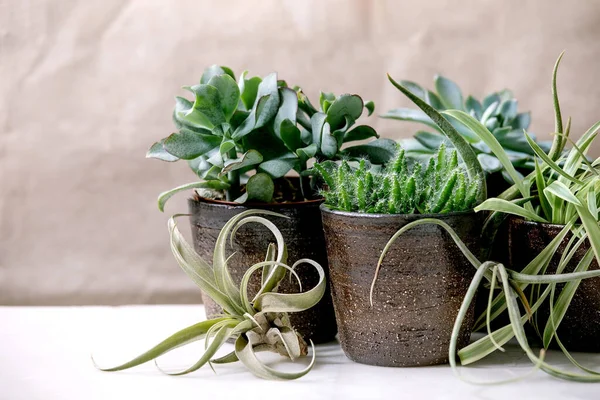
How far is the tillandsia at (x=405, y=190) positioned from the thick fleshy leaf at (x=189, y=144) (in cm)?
12

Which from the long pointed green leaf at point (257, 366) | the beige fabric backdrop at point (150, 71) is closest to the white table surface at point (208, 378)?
the long pointed green leaf at point (257, 366)

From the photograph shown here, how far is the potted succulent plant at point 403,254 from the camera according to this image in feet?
1.91

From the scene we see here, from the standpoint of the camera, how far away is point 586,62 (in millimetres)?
876

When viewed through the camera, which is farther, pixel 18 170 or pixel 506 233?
pixel 18 170

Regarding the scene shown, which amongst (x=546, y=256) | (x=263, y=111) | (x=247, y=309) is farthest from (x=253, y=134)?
(x=546, y=256)

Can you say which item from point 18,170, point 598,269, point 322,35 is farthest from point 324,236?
point 18,170

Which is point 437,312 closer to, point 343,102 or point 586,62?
point 343,102

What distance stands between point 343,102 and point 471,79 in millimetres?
303

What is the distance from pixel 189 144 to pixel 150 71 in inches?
11.3

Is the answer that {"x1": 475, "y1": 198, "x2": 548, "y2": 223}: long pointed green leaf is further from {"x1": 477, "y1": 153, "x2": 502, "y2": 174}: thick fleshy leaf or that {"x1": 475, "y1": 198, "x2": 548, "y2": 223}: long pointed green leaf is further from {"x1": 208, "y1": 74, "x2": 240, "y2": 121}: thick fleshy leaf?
{"x1": 208, "y1": 74, "x2": 240, "y2": 121}: thick fleshy leaf

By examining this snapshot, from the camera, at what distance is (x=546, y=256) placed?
0.61 m

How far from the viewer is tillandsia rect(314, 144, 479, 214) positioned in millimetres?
586

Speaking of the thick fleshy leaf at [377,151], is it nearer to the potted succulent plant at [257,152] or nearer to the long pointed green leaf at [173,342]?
the potted succulent plant at [257,152]

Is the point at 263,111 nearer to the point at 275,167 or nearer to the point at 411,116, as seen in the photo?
the point at 275,167
